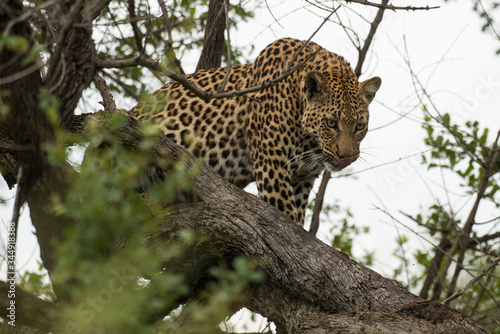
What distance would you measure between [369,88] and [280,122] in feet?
3.88

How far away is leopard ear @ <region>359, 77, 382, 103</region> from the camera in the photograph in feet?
24.6

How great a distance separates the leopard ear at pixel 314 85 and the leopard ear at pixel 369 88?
1.81 feet

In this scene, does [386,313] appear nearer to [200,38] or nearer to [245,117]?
[245,117]

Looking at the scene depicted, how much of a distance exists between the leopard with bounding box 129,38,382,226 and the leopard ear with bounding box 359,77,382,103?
1cm

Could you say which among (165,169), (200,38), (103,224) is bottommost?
(103,224)

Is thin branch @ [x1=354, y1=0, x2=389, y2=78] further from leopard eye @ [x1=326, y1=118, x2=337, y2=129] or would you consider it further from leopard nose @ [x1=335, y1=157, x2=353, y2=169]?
leopard nose @ [x1=335, y1=157, x2=353, y2=169]

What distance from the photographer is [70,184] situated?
4238 mm

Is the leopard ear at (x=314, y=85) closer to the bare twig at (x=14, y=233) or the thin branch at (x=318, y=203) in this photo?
the thin branch at (x=318, y=203)

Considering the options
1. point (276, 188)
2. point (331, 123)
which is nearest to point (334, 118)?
point (331, 123)

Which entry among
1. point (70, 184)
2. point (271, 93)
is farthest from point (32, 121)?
point (271, 93)

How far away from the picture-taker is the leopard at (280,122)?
7086mm

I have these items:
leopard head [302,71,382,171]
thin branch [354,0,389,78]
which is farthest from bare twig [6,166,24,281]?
thin branch [354,0,389,78]

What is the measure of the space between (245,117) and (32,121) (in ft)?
12.2

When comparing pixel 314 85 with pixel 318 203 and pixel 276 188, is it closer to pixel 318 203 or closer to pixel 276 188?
pixel 276 188
